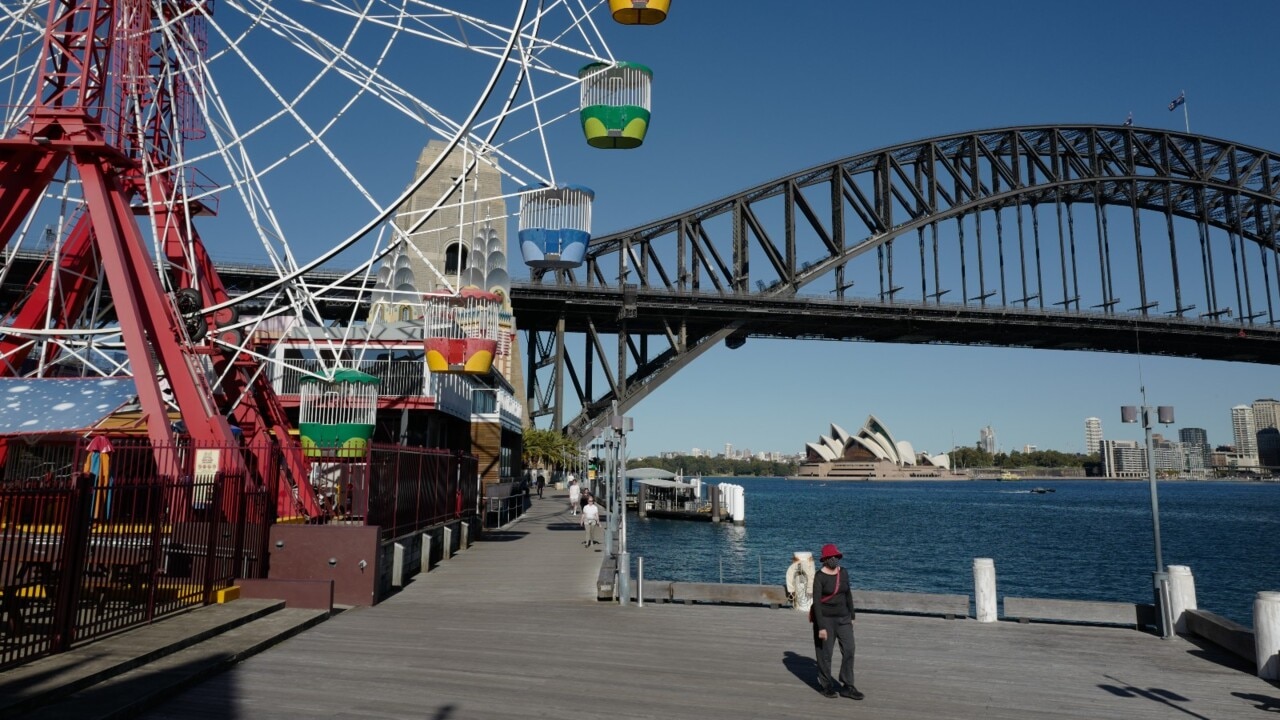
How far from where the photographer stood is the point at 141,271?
57.8ft

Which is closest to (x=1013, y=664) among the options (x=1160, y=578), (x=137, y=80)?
(x=1160, y=578)

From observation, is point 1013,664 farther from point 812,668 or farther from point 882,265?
point 882,265

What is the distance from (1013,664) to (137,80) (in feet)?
63.2

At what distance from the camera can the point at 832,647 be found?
1071 cm

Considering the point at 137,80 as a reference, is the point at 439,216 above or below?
above

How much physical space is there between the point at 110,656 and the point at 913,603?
12.5 meters

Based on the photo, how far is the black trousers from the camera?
10.7 m

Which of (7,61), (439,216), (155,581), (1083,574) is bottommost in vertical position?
(1083,574)

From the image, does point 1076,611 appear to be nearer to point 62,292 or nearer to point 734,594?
point 734,594

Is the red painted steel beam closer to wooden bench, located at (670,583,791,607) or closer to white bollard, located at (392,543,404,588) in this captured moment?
white bollard, located at (392,543,404,588)

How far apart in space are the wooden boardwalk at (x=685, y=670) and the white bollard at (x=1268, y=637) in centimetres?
24

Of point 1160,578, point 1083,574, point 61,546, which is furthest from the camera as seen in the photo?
point 1083,574

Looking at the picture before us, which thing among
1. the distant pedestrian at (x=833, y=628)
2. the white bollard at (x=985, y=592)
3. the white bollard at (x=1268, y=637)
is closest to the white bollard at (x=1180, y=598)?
the white bollard at (x=985, y=592)

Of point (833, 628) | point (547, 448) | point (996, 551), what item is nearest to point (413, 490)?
point (833, 628)
